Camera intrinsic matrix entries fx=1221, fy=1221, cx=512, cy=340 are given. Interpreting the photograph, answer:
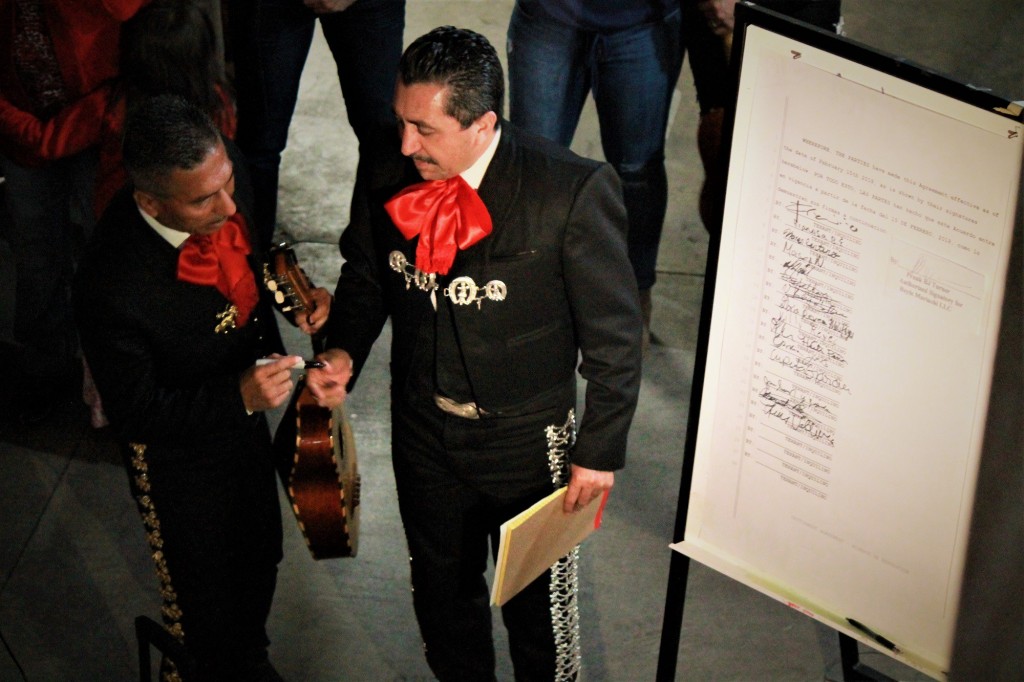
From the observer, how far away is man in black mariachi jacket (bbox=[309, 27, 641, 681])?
8.18 feet

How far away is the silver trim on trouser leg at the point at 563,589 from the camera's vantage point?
2.80 meters

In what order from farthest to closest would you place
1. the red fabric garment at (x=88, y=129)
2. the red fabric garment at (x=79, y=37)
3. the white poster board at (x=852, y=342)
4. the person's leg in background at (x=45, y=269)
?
the person's leg in background at (x=45, y=269)
the red fabric garment at (x=88, y=129)
the red fabric garment at (x=79, y=37)
the white poster board at (x=852, y=342)

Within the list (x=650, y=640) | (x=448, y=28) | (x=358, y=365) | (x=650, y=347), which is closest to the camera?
(x=448, y=28)

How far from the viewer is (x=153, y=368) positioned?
2688 mm

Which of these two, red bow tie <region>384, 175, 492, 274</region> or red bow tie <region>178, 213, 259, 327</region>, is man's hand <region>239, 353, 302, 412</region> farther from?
red bow tie <region>384, 175, 492, 274</region>

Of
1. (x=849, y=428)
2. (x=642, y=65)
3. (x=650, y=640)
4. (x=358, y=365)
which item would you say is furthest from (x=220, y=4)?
(x=849, y=428)

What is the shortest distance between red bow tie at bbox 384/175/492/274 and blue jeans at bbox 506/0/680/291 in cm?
178

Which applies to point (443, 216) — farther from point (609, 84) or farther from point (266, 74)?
point (266, 74)

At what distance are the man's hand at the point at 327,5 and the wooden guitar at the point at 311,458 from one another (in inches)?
58.2

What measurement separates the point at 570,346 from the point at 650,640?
118cm

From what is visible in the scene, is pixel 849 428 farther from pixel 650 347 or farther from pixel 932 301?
pixel 650 347

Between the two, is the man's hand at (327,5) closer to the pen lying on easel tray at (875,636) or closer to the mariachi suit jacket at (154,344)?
the mariachi suit jacket at (154,344)

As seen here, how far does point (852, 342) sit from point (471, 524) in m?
1.10

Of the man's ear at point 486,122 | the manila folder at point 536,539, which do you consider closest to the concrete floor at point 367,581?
the manila folder at point 536,539
